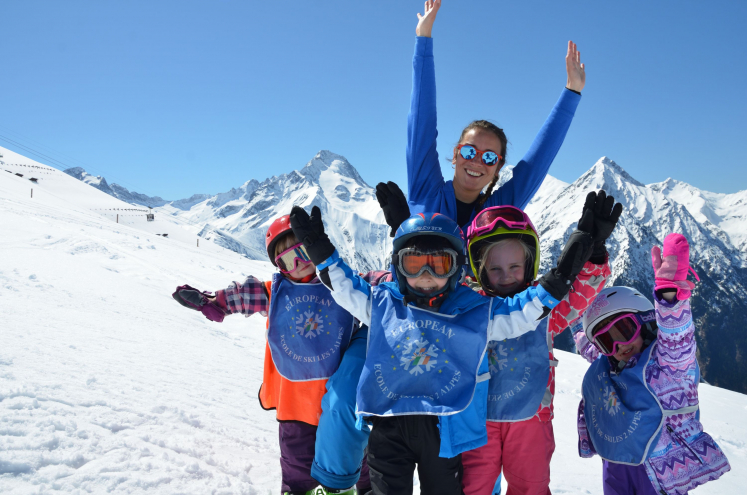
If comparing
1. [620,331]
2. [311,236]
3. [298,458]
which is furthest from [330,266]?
[620,331]

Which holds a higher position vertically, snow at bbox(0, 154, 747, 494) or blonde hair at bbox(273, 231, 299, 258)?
blonde hair at bbox(273, 231, 299, 258)

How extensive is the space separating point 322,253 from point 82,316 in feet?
12.8

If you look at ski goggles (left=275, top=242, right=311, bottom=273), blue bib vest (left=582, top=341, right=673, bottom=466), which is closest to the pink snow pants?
blue bib vest (left=582, top=341, right=673, bottom=466)

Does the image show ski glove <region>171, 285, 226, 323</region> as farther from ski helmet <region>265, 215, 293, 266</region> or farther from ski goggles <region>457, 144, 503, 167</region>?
ski goggles <region>457, 144, 503, 167</region>

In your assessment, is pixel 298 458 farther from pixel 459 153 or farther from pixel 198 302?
pixel 459 153

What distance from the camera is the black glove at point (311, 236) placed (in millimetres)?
2469

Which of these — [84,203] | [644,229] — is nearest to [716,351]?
[644,229]

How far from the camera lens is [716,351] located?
479 ft

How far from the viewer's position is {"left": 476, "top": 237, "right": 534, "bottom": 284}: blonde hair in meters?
2.66

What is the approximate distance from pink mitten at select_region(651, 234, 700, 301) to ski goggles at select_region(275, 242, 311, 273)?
2.17m

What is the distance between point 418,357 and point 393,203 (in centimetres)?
109

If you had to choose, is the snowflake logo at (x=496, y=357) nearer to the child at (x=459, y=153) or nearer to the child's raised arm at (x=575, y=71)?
the child at (x=459, y=153)

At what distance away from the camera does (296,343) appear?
2.81 meters

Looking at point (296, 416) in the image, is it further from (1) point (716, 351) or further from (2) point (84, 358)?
(1) point (716, 351)
